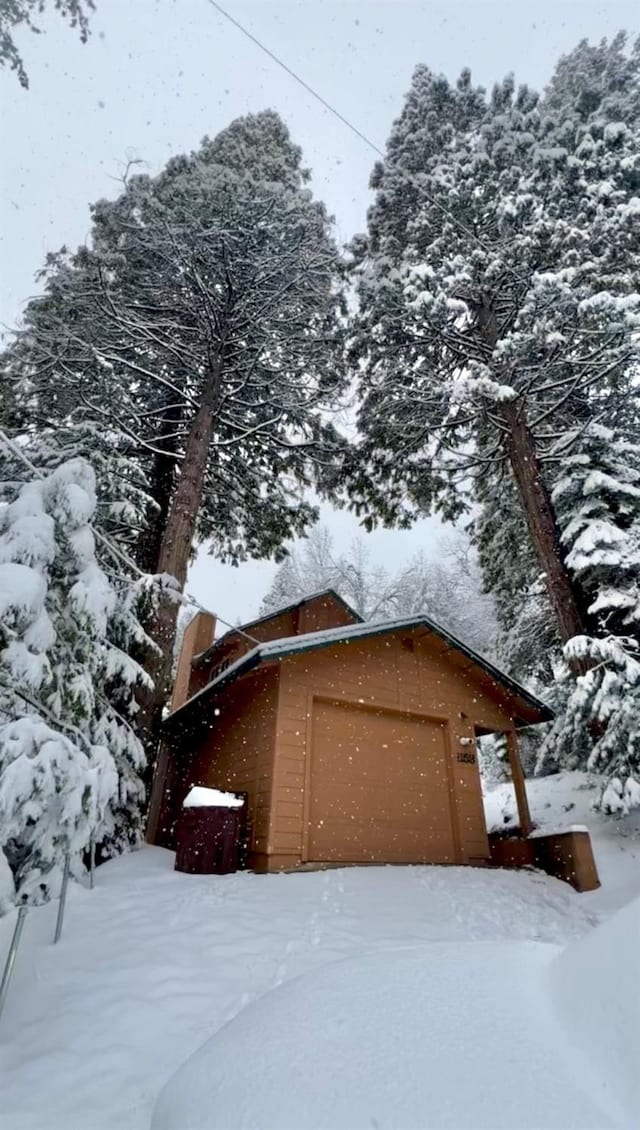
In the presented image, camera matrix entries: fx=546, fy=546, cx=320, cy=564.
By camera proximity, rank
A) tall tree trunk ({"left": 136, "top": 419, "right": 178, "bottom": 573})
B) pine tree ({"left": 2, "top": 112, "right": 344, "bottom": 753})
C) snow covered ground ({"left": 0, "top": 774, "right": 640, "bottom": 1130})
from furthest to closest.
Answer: tall tree trunk ({"left": 136, "top": 419, "right": 178, "bottom": 573})
pine tree ({"left": 2, "top": 112, "right": 344, "bottom": 753})
snow covered ground ({"left": 0, "top": 774, "right": 640, "bottom": 1130})

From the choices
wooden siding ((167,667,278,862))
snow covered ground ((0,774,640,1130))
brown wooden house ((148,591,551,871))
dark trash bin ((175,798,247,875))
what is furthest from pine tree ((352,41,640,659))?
dark trash bin ((175,798,247,875))

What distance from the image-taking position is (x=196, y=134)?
11922 millimetres

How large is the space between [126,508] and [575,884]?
8545 mm

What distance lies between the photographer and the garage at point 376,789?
25.2 feet

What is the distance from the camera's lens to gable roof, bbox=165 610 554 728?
23.9 ft

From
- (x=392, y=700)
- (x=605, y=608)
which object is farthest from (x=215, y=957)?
(x=605, y=608)

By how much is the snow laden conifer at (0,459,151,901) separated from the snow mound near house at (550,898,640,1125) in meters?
2.72

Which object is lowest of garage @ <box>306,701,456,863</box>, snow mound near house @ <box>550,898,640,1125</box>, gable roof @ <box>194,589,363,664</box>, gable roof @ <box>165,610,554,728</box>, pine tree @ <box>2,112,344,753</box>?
snow mound near house @ <box>550,898,640,1125</box>

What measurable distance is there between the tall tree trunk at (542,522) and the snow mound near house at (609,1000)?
7728mm

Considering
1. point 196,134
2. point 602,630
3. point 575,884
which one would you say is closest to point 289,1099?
point 575,884

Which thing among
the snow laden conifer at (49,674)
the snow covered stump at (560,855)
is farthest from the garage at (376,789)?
the snow laden conifer at (49,674)

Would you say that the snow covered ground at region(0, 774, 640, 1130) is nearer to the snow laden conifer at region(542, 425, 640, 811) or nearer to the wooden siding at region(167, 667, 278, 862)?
the wooden siding at region(167, 667, 278, 862)

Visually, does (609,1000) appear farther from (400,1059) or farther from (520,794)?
(520,794)

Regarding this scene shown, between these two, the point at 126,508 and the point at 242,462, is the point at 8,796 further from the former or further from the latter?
the point at 242,462
